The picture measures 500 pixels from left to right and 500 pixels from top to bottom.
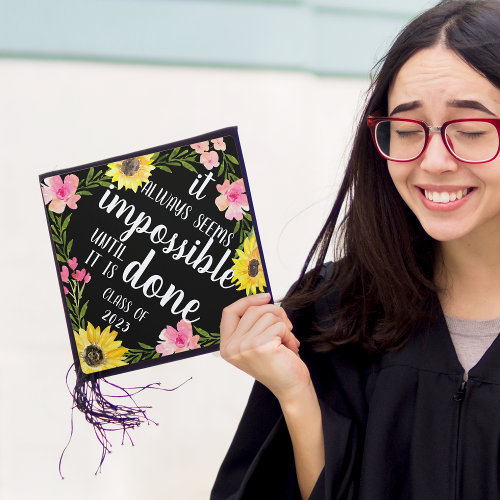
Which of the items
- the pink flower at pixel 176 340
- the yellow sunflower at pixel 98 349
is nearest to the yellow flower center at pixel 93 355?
the yellow sunflower at pixel 98 349

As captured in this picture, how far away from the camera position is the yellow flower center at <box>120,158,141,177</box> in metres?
1.37

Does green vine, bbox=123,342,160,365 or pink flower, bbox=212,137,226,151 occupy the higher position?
pink flower, bbox=212,137,226,151

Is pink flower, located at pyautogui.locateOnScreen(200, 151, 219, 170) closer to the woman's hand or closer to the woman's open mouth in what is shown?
the woman's hand

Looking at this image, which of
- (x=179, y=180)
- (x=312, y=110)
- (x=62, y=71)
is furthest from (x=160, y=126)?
(x=179, y=180)

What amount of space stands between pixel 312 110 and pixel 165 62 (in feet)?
2.35

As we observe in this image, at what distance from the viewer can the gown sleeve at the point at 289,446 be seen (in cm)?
141

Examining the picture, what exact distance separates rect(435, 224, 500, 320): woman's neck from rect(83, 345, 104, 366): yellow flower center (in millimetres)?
668

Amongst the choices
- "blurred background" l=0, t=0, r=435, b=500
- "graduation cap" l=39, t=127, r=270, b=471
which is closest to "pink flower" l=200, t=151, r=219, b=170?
"graduation cap" l=39, t=127, r=270, b=471

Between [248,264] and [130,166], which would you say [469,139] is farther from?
[130,166]

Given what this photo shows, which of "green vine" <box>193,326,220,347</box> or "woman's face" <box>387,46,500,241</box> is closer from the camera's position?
"woman's face" <box>387,46,500,241</box>

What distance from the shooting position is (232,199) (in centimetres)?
139

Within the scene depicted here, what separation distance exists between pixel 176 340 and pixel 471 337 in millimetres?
548

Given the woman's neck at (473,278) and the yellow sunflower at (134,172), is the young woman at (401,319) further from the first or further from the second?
the yellow sunflower at (134,172)

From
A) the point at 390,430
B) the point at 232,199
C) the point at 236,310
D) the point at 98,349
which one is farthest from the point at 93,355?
the point at 390,430
